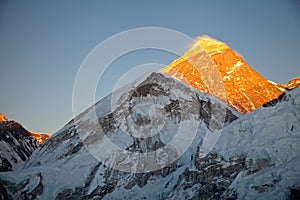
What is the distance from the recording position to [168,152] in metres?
114

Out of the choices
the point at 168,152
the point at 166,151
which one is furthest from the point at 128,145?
the point at 168,152

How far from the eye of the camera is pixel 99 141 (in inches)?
4993

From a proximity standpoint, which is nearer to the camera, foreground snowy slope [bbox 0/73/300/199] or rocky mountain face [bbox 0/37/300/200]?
foreground snowy slope [bbox 0/73/300/199]

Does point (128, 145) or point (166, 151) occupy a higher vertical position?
point (128, 145)

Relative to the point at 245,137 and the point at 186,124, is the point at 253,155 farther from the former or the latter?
the point at 186,124

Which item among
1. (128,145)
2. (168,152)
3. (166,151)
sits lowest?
(168,152)

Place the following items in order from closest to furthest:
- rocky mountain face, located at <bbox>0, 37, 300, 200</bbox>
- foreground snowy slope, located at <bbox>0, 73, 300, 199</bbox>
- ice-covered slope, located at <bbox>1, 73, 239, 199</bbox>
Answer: foreground snowy slope, located at <bbox>0, 73, 300, 199</bbox>
rocky mountain face, located at <bbox>0, 37, 300, 200</bbox>
ice-covered slope, located at <bbox>1, 73, 239, 199</bbox>

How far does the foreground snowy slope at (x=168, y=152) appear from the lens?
79.1 meters

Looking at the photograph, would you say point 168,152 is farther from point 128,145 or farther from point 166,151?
point 128,145

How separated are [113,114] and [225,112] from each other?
45228mm

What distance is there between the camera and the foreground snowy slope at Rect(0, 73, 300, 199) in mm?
79125

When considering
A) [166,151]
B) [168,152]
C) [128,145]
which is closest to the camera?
[168,152]

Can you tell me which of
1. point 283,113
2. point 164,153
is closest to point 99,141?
point 164,153

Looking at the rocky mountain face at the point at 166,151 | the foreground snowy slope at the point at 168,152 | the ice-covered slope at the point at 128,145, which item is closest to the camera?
the foreground snowy slope at the point at 168,152
